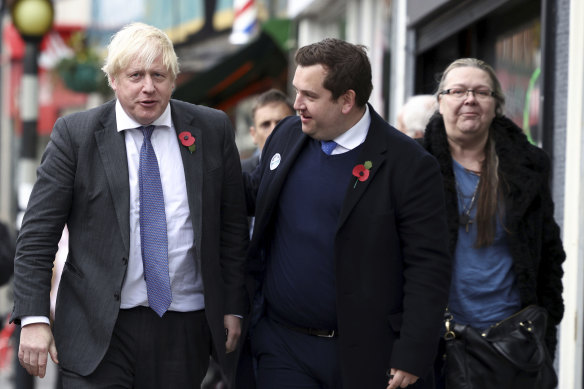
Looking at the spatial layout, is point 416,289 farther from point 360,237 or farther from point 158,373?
point 158,373

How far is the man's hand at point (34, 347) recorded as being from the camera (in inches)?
161

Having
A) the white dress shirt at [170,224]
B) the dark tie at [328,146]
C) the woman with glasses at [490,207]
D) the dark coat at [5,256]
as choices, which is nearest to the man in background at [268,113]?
the dark coat at [5,256]

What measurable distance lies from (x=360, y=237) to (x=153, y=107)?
96 cm

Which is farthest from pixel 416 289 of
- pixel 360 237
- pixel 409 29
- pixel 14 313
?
pixel 409 29

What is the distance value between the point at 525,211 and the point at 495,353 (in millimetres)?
635

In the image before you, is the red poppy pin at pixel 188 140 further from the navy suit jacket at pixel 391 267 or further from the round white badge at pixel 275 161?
the navy suit jacket at pixel 391 267

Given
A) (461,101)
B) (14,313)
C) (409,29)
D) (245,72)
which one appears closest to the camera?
(14,313)

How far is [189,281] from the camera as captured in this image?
430 centimetres

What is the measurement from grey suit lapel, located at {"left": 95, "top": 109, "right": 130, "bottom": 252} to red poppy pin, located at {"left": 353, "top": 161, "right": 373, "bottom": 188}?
2.95 ft

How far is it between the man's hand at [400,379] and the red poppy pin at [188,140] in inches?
47.1

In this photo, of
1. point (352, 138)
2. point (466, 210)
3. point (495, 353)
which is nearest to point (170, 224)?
point (352, 138)

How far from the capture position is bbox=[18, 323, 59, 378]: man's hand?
408 centimetres

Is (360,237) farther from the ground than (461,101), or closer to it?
closer to it

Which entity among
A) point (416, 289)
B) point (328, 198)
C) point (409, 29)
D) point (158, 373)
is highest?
point (409, 29)
